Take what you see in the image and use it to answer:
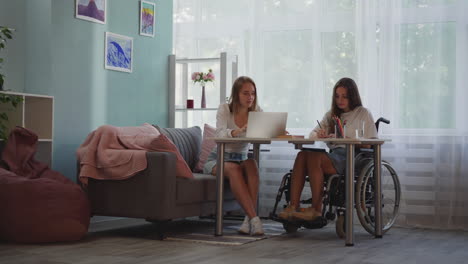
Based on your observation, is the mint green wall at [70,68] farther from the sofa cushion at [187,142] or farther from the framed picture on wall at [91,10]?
the sofa cushion at [187,142]

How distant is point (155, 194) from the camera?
14.4 ft

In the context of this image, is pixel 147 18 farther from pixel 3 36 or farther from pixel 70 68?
pixel 3 36

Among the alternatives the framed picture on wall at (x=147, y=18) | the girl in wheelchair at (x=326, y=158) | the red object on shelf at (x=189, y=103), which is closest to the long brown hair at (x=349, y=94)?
the girl in wheelchair at (x=326, y=158)

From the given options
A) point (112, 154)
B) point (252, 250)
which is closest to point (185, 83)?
point (112, 154)

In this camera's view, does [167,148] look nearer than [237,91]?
Yes

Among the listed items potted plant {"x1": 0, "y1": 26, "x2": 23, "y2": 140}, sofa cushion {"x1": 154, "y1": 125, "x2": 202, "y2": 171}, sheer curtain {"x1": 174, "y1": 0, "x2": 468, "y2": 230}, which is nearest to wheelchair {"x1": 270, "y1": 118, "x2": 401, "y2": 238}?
sheer curtain {"x1": 174, "y1": 0, "x2": 468, "y2": 230}

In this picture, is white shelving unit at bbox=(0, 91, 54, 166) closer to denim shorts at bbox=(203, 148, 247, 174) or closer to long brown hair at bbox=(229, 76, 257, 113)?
denim shorts at bbox=(203, 148, 247, 174)

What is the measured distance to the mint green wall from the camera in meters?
4.84

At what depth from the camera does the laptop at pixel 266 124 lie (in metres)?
4.43

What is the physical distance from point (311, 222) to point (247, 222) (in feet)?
1.46

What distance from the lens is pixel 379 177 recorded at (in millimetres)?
4527

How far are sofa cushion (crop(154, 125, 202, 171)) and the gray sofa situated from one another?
1.87 feet

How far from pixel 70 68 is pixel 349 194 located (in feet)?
7.36

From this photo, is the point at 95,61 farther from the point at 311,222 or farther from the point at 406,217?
the point at 406,217
